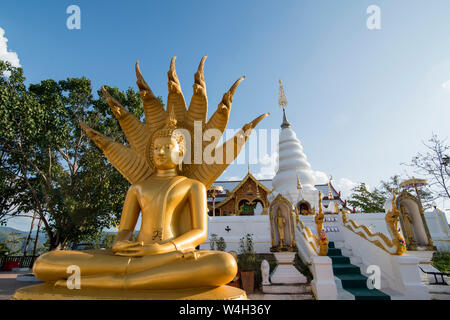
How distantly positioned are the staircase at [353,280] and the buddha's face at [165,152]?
17.6 ft

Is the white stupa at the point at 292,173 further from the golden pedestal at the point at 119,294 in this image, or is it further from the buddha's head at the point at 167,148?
the golden pedestal at the point at 119,294

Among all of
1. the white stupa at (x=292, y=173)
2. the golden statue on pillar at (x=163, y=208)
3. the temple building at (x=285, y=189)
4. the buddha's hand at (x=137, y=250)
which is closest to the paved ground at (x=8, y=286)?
the golden statue on pillar at (x=163, y=208)

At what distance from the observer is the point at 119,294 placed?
204 cm

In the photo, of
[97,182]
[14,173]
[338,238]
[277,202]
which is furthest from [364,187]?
[14,173]

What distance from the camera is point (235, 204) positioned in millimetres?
19156

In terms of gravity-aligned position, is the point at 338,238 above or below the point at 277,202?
below

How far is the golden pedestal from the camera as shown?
199 centimetres

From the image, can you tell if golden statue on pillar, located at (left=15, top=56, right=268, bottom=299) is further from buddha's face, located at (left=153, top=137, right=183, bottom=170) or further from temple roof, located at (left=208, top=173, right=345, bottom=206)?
temple roof, located at (left=208, top=173, right=345, bottom=206)

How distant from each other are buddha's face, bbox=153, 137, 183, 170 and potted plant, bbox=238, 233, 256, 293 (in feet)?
15.8

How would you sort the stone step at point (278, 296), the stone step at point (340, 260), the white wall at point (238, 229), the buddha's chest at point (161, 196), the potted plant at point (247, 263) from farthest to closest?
the white wall at point (238, 229) < the stone step at point (340, 260) < the potted plant at point (247, 263) < the stone step at point (278, 296) < the buddha's chest at point (161, 196)

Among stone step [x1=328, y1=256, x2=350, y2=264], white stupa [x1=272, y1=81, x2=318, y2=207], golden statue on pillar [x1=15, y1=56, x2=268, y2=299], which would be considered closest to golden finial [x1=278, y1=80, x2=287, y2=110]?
white stupa [x1=272, y1=81, x2=318, y2=207]

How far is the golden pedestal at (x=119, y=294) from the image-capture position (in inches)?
78.3
